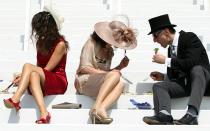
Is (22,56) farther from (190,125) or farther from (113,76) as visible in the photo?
(190,125)

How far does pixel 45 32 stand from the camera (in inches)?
199

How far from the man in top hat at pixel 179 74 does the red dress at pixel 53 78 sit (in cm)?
82

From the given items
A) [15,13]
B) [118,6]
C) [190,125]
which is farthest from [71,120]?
[15,13]

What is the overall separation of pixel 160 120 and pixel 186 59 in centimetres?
65

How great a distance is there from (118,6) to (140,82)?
3280mm

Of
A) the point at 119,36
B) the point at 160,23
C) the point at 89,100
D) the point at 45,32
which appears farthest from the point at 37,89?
the point at 160,23

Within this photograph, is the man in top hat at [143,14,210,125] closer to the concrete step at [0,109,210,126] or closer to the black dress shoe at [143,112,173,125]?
the black dress shoe at [143,112,173,125]

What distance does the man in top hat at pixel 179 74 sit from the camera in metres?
4.36

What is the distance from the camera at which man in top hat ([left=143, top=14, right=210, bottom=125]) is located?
4.36 meters

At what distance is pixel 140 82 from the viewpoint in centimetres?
551

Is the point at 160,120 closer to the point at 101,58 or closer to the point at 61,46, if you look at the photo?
the point at 101,58

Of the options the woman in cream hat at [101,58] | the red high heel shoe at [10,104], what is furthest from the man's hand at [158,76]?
the red high heel shoe at [10,104]

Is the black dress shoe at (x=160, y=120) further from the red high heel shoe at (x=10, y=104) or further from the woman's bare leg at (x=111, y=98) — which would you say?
the red high heel shoe at (x=10, y=104)

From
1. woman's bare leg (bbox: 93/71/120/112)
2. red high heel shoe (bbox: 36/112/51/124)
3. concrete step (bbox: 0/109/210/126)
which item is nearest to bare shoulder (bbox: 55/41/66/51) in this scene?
woman's bare leg (bbox: 93/71/120/112)
